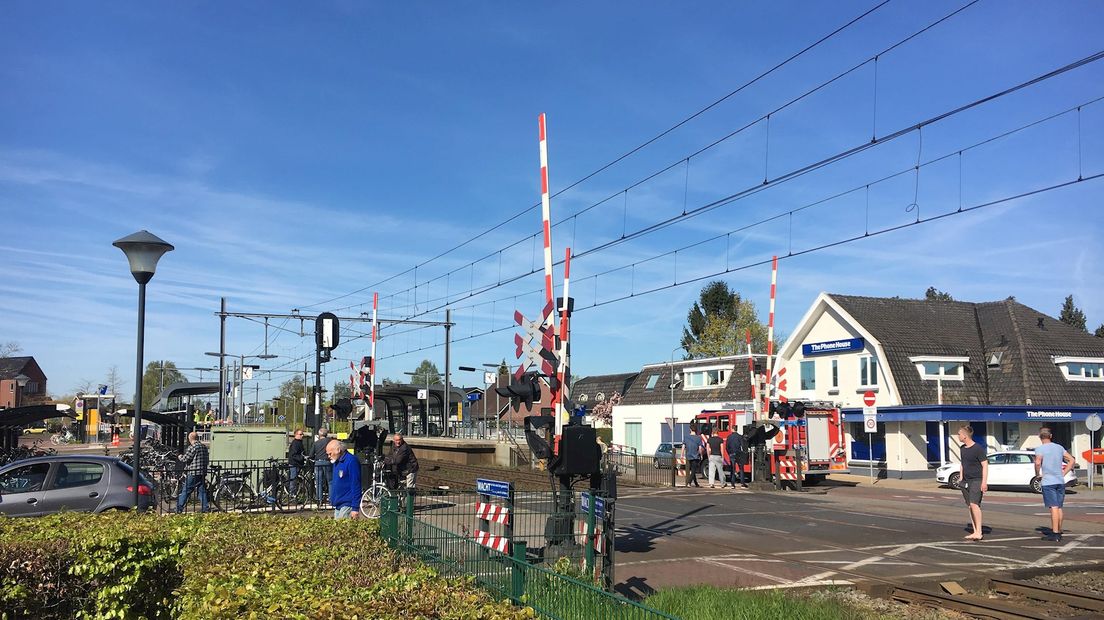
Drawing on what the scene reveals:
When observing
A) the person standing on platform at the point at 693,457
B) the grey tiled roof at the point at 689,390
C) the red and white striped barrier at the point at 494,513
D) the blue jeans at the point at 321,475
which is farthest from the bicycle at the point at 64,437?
the red and white striped barrier at the point at 494,513

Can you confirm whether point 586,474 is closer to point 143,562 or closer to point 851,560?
point 851,560

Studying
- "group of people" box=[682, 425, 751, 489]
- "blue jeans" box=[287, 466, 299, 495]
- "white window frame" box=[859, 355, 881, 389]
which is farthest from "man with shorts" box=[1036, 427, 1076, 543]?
"white window frame" box=[859, 355, 881, 389]

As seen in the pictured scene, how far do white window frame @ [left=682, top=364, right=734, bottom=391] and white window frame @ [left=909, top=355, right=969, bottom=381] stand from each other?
11.4 m

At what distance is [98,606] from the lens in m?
6.46

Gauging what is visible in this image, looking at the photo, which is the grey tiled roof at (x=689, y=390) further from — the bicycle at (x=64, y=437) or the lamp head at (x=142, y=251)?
the bicycle at (x=64, y=437)

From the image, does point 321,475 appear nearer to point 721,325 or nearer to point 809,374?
point 809,374

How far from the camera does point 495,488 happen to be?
9.45m

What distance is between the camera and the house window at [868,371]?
39875mm

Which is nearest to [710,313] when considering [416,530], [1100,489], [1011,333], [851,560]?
[1011,333]

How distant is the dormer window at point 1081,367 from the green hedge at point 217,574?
39434 millimetres

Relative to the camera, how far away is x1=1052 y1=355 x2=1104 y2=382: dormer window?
4025cm

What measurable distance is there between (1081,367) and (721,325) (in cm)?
3481

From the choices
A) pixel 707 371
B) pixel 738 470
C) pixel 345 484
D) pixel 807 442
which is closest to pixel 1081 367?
pixel 707 371

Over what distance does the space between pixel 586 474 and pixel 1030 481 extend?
2291 centimetres
